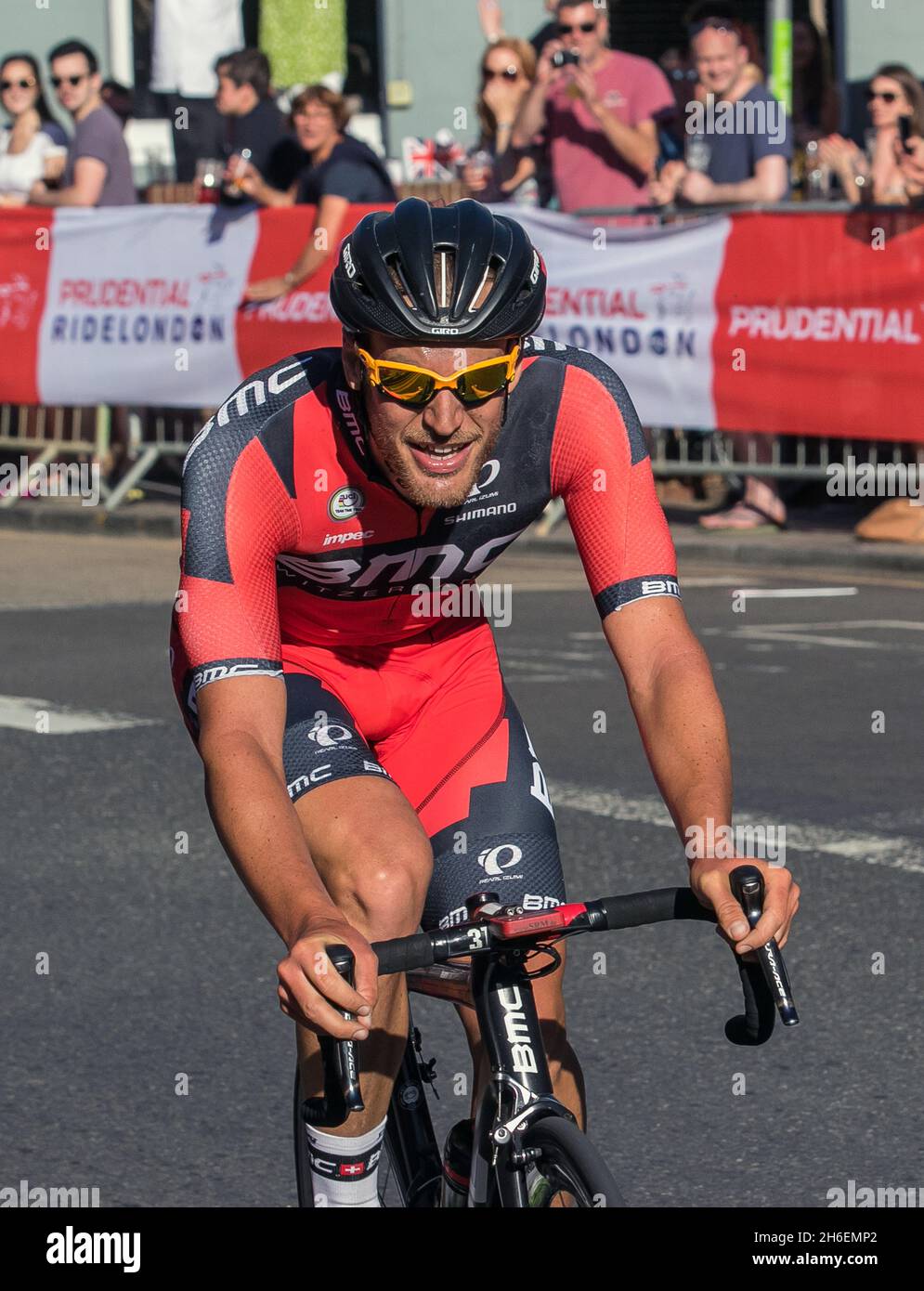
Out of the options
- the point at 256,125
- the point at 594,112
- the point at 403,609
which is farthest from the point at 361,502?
the point at 256,125

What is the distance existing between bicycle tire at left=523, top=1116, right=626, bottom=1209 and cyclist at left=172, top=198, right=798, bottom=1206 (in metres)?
0.32

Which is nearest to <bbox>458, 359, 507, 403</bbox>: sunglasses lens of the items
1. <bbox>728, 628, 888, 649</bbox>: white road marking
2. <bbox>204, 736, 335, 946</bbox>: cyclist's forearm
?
<bbox>204, 736, 335, 946</bbox>: cyclist's forearm

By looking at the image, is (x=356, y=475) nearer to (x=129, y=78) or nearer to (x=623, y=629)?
(x=623, y=629)

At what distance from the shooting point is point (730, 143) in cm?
1401

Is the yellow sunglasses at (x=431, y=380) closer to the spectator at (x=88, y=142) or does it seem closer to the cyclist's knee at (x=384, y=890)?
the cyclist's knee at (x=384, y=890)

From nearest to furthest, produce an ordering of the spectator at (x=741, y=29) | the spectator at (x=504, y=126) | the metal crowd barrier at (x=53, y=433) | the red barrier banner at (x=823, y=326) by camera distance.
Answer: the red barrier banner at (x=823, y=326)
the spectator at (x=741, y=29)
the spectator at (x=504, y=126)
the metal crowd barrier at (x=53, y=433)

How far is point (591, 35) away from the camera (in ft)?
47.2

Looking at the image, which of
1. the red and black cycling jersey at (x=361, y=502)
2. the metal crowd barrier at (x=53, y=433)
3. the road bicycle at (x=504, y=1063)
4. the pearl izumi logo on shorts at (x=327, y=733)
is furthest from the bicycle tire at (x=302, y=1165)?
the metal crowd barrier at (x=53, y=433)

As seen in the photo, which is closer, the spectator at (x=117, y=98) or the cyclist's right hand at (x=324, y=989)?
the cyclist's right hand at (x=324, y=989)

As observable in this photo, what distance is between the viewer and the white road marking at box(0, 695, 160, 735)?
9.23 meters

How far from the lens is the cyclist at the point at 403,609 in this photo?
3.54 meters

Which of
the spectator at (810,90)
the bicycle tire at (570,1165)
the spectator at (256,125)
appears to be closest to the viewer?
the bicycle tire at (570,1165)

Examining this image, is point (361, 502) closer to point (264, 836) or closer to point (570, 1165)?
point (264, 836)

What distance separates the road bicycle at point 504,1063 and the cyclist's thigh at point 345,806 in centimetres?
14
